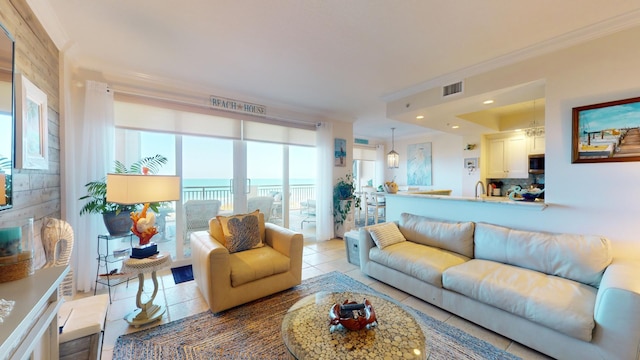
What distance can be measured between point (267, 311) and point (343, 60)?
2704 mm

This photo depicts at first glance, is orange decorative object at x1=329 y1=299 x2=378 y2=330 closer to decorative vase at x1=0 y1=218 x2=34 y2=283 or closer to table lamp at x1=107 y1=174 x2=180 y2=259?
decorative vase at x1=0 y1=218 x2=34 y2=283

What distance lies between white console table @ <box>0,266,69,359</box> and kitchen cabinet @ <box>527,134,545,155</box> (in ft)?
21.6

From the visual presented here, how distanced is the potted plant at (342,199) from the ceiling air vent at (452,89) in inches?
97.1

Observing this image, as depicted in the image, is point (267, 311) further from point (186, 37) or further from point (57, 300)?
point (186, 37)

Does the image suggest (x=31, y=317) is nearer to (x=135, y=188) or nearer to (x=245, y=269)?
(x=135, y=188)

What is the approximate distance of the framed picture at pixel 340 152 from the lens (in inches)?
194

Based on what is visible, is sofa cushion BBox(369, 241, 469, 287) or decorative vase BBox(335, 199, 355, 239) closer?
sofa cushion BBox(369, 241, 469, 287)

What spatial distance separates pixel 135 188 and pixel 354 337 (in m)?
1.98

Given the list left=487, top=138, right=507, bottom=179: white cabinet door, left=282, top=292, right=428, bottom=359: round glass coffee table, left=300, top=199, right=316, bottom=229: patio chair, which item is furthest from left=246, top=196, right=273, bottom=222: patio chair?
left=487, top=138, right=507, bottom=179: white cabinet door

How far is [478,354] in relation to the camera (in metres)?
1.77

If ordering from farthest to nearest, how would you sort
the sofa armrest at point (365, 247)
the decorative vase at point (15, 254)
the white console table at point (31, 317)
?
1. the sofa armrest at point (365, 247)
2. the decorative vase at point (15, 254)
3. the white console table at point (31, 317)

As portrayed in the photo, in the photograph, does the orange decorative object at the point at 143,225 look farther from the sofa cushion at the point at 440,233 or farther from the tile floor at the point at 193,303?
the sofa cushion at the point at 440,233

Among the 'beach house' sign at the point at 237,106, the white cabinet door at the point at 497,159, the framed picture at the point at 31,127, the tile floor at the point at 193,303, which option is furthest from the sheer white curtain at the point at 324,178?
the white cabinet door at the point at 497,159

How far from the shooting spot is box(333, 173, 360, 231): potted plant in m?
4.94
